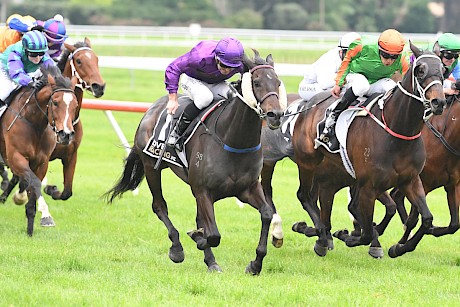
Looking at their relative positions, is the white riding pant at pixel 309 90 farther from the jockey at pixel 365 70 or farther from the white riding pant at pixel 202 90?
the white riding pant at pixel 202 90

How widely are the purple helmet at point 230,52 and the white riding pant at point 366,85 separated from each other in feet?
4.13

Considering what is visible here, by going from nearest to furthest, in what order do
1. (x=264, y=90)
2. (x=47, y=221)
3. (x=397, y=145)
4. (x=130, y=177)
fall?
(x=264, y=90)
(x=397, y=145)
(x=130, y=177)
(x=47, y=221)

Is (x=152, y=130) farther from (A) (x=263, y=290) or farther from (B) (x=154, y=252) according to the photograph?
(A) (x=263, y=290)

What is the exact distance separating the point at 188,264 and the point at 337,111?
181 centimetres

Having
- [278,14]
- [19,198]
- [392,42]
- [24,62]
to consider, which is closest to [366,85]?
[392,42]

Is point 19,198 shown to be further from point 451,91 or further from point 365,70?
point 451,91

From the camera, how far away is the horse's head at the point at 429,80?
6.13m

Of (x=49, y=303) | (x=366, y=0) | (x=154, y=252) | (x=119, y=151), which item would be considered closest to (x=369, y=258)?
(x=154, y=252)

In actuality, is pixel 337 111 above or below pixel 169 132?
above

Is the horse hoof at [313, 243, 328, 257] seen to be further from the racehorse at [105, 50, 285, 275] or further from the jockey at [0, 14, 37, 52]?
the jockey at [0, 14, 37, 52]

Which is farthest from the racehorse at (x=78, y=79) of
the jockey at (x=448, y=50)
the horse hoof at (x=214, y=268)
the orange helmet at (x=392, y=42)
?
the jockey at (x=448, y=50)

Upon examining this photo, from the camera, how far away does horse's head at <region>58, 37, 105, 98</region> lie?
9070mm

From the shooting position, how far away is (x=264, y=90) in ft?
19.6

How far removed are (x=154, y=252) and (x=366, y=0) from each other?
134 feet
